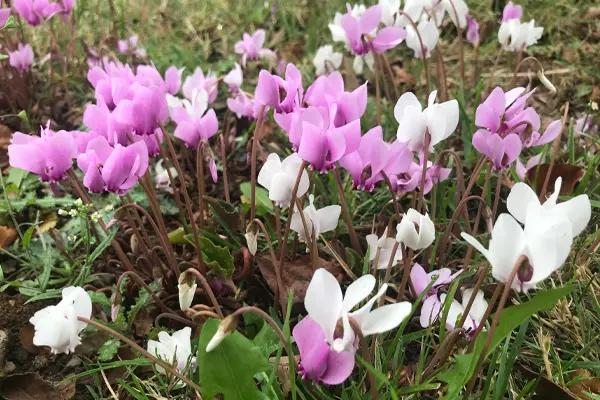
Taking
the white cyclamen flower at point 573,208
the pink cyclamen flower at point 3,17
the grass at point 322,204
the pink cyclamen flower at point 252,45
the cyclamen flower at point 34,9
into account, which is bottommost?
the grass at point 322,204

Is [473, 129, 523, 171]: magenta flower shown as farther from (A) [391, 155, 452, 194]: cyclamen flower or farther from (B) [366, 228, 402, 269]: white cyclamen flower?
(B) [366, 228, 402, 269]: white cyclamen flower

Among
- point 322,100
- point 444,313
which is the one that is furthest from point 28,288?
point 444,313

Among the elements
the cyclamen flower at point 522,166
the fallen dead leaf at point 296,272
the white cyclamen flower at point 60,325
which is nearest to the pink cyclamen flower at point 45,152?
the white cyclamen flower at point 60,325

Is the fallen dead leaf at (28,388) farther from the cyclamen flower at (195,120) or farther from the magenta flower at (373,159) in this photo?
the magenta flower at (373,159)

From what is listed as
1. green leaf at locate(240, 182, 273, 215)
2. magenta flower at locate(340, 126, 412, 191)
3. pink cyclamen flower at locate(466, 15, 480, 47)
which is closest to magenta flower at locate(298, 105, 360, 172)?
magenta flower at locate(340, 126, 412, 191)

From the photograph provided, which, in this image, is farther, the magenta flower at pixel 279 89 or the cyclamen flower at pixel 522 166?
the cyclamen flower at pixel 522 166

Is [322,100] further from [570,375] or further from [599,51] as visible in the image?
[599,51]

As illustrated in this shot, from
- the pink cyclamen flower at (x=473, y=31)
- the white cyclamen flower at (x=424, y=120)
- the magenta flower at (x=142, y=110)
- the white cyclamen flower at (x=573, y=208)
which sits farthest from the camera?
the pink cyclamen flower at (x=473, y=31)
